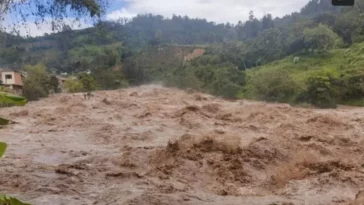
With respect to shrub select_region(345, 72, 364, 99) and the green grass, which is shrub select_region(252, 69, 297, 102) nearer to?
the green grass

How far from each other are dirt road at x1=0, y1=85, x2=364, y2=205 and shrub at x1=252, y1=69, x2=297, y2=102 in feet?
23.1

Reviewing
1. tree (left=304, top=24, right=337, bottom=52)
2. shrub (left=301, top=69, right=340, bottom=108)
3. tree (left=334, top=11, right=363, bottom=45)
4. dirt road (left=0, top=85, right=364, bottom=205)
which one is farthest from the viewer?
tree (left=334, top=11, right=363, bottom=45)

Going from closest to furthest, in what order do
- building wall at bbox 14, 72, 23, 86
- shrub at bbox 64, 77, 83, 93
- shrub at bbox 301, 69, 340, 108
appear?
building wall at bbox 14, 72, 23, 86
shrub at bbox 301, 69, 340, 108
shrub at bbox 64, 77, 83, 93

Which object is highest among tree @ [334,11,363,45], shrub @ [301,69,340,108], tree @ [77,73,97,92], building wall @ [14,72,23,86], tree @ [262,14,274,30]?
tree @ [262,14,274,30]

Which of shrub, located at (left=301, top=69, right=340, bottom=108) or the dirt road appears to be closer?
the dirt road

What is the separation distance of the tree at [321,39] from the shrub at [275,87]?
746cm

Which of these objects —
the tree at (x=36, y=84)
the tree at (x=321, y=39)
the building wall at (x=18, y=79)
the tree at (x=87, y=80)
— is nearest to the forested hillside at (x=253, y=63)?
the tree at (x=321, y=39)

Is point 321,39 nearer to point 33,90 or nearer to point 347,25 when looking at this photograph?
point 347,25

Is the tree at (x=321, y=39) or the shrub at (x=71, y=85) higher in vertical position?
the tree at (x=321, y=39)

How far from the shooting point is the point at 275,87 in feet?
79.3

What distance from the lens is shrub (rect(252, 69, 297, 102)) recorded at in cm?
2392

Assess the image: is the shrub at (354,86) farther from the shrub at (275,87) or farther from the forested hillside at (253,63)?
the shrub at (275,87)

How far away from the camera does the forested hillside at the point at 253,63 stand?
2264 centimetres

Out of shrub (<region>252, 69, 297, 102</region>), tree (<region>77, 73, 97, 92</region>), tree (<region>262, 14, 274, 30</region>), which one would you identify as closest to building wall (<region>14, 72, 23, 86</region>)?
tree (<region>77, 73, 97, 92</region>)
